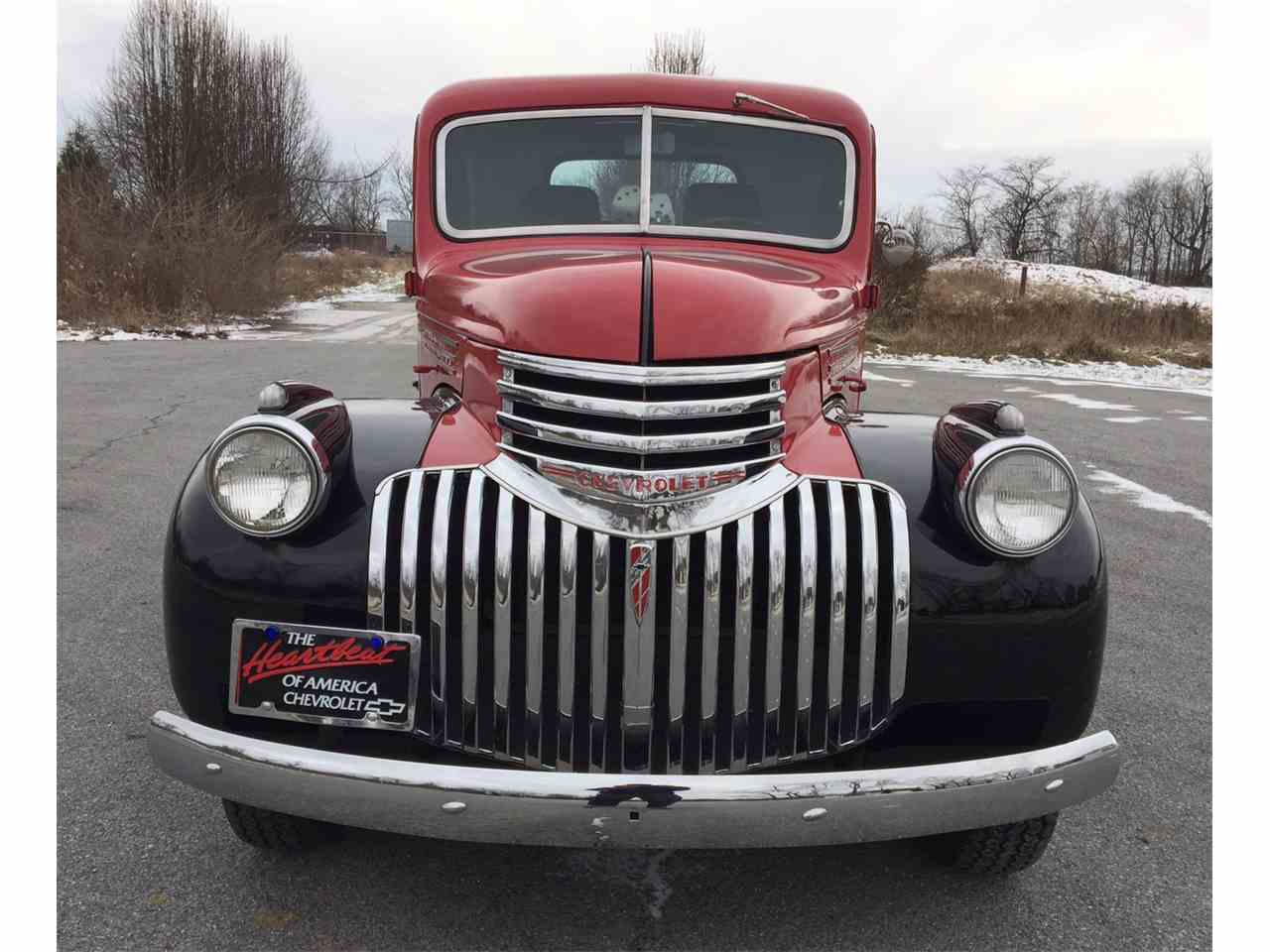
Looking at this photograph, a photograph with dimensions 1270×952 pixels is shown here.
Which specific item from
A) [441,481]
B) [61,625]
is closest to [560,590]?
[441,481]

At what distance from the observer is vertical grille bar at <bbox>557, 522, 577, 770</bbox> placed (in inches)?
77.1

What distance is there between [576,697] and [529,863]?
612mm

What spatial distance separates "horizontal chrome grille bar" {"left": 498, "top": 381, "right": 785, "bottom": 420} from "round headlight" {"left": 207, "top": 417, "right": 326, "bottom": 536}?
0.50 meters

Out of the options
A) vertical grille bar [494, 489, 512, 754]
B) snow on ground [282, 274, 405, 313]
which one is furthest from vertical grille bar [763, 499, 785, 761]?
snow on ground [282, 274, 405, 313]

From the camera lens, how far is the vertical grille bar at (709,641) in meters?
1.96

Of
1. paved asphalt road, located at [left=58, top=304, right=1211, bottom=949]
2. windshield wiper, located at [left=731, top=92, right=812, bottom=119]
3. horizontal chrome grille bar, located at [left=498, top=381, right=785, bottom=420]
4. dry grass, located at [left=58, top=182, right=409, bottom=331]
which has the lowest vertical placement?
paved asphalt road, located at [left=58, top=304, right=1211, bottom=949]

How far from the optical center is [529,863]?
91.8 inches

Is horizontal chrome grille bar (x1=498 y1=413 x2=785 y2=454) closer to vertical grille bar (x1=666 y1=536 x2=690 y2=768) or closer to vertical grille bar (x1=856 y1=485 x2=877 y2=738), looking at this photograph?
vertical grille bar (x1=666 y1=536 x2=690 y2=768)

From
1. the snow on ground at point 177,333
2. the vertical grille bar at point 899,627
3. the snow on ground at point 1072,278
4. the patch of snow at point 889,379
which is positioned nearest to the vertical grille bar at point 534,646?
the vertical grille bar at point 899,627

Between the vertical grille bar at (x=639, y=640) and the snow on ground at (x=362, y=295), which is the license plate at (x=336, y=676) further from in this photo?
the snow on ground at (x=362, y=295)

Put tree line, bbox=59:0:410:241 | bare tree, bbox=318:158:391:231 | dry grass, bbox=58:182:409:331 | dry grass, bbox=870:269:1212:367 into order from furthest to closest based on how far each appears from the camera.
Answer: bare tree, bbox=318:158:391:231 < tree line, bbox=59:0:410:241 < dry grass, bbox=58:182:409:331 < dry grass, bbox=870:269:1212:367

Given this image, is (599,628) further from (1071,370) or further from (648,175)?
(1071,370)

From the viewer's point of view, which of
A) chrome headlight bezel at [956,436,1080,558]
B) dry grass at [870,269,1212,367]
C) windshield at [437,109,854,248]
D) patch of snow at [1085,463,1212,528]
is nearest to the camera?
chrome headlight bezel at [956,436,1080,558]

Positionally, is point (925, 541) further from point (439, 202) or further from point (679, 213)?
point (439, 202)
